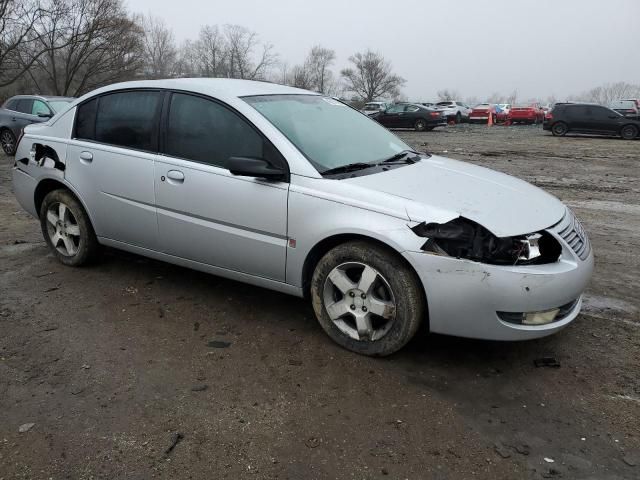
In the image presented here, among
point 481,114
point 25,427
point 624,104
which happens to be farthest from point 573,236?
point 481,114

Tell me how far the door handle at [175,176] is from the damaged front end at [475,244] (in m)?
1.73

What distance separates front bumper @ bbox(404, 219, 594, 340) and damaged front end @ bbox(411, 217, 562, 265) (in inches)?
2.0

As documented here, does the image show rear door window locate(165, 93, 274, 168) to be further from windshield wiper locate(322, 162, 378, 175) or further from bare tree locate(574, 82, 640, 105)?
bare tree locate(574, 82, 640, 105)

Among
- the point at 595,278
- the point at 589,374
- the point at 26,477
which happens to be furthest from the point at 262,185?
the point at 595,278

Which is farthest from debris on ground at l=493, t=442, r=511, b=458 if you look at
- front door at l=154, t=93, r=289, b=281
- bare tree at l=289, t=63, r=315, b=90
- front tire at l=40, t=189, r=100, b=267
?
bare tree at l=289, t=63, r=315, b=90

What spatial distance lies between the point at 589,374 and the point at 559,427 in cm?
64

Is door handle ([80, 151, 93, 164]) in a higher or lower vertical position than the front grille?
higher

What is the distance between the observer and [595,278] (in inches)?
185

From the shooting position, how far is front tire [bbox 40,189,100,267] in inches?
178

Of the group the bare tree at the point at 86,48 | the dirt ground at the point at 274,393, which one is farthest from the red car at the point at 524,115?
the dirt ground at the point at 274,393

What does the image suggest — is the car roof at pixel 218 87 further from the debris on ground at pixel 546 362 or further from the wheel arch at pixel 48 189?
the debris on ground at pixel 546 362

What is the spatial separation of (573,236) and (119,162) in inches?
129

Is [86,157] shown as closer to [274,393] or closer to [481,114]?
[274,393]

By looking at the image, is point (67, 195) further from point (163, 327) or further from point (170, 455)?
point (170, 455)
